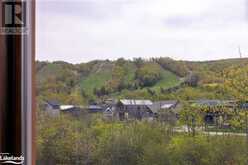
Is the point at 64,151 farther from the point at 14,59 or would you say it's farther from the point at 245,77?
the point at 245,77

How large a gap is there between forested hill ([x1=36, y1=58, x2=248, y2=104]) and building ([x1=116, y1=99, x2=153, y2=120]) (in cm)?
3

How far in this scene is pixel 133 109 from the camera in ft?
4.65

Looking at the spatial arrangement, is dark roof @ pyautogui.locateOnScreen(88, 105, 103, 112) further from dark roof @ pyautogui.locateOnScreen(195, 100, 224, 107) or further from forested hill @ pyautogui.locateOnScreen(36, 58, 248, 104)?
dark roof @ pyautogui.locateOnScreen(195, 100, 224, 107)

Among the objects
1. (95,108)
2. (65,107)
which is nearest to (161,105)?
(95,108)

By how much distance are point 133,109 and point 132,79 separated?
0.11m

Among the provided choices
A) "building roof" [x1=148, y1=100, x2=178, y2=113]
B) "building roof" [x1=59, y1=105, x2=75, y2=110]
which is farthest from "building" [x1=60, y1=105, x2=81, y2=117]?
"building roof" [x1=148, y1=100, x2=178, y2=113]

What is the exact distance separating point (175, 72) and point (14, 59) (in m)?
0.60

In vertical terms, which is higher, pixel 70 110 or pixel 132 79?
pixel 132 79

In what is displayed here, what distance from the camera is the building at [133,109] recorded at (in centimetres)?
140

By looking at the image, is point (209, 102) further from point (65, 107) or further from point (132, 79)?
point (65, 107)

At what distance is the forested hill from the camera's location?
1396mm

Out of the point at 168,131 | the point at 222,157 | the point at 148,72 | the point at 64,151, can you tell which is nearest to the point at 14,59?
the point at 64,151

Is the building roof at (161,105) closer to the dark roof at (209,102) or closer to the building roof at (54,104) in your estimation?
the dark roof at (209,102)

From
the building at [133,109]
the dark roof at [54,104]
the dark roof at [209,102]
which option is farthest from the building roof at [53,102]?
the dark roof at [209,102]
